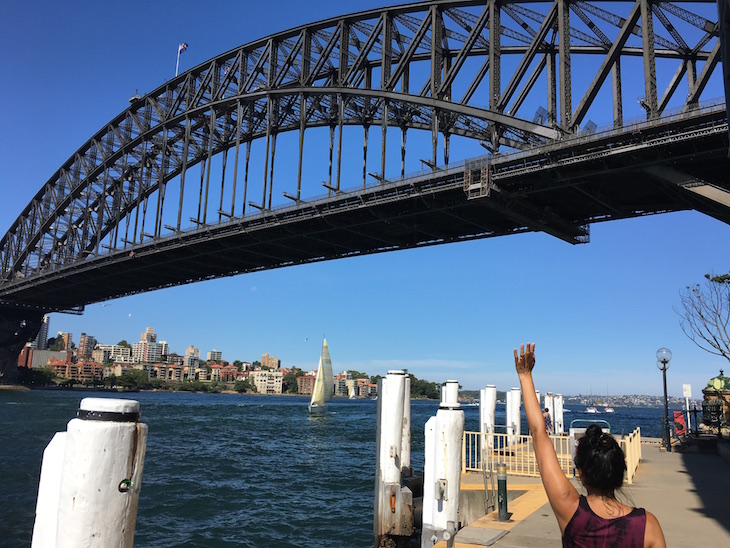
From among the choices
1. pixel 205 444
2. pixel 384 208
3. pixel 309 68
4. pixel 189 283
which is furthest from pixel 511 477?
pixel 189 283

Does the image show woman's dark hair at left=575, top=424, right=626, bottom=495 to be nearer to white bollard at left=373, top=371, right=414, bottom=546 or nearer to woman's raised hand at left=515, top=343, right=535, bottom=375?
woman's raised hand at left=515, top=343, right=535, bottom=375

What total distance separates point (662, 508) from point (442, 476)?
416 centimetres

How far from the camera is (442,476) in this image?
9453 millimetres

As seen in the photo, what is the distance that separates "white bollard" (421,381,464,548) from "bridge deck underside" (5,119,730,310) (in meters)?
17.5

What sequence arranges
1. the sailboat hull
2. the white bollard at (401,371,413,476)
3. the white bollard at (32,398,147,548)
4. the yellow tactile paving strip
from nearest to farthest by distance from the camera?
the white bollard at (32,398,147,548)
the yellow tactile paving strip
the white bollard at (401,371,413,476)
the sailboat hull

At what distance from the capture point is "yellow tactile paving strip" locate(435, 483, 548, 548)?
30.3 feet

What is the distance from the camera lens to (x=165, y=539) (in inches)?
511

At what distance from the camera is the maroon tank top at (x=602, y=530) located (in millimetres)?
2559

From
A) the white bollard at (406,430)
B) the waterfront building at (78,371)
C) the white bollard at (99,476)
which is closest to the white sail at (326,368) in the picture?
the white bollard at (406,430)

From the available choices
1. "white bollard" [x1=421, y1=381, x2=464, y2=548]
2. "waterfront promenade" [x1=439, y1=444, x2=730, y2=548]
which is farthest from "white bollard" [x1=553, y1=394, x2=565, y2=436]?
"white bollard" [x1=421, y1=381, x2=464, y2=548]

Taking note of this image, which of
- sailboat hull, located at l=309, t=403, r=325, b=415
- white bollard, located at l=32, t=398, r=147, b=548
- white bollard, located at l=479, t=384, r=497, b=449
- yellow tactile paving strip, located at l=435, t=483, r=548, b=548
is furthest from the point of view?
sailboat hull, located at l=309, t=403, r=325, b=415

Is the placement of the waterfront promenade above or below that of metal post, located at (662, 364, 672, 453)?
below

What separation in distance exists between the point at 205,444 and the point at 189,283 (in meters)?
36.2

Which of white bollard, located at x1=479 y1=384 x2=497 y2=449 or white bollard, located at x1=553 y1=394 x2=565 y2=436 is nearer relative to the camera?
white bollard, located at x1=479 y1=384 x2=497 y2=449
